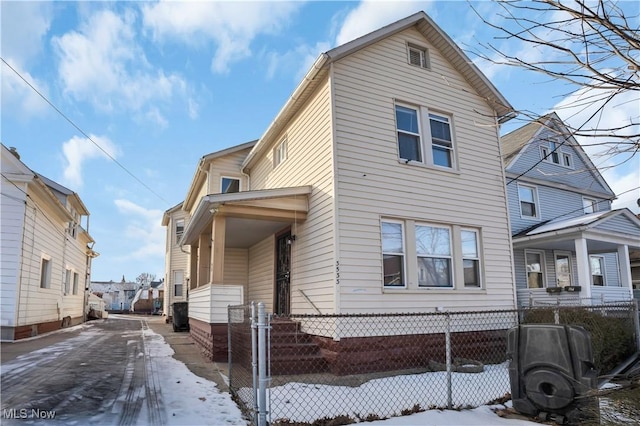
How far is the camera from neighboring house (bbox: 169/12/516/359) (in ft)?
26.5

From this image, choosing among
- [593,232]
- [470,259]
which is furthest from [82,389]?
[593,232]

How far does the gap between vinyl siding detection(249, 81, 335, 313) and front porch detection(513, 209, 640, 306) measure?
298 inches

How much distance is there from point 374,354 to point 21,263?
9.66 metres

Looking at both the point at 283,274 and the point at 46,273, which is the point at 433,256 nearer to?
the point at 283,274

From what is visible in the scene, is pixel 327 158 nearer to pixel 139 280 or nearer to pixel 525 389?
pixel 525 389

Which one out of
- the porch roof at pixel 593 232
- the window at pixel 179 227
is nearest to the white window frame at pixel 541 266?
the porch roof at pixel 593 232

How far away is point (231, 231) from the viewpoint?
10.7 metres

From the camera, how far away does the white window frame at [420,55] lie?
9881 mm

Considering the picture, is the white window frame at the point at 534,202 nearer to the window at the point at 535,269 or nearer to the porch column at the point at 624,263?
the window at the point at 535,269

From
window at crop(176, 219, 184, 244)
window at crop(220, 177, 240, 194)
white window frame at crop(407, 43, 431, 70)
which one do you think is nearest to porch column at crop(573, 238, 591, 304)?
white window frame at crop(407, 43, 431, 70)

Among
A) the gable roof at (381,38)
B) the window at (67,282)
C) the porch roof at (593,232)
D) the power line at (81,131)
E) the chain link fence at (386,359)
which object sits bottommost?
the chain link fence at (386,359)

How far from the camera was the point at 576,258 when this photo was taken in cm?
1455

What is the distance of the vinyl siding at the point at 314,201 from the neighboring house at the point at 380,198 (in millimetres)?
39

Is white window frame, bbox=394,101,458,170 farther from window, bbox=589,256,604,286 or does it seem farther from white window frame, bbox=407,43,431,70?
window, bbox=589,256,604,286
